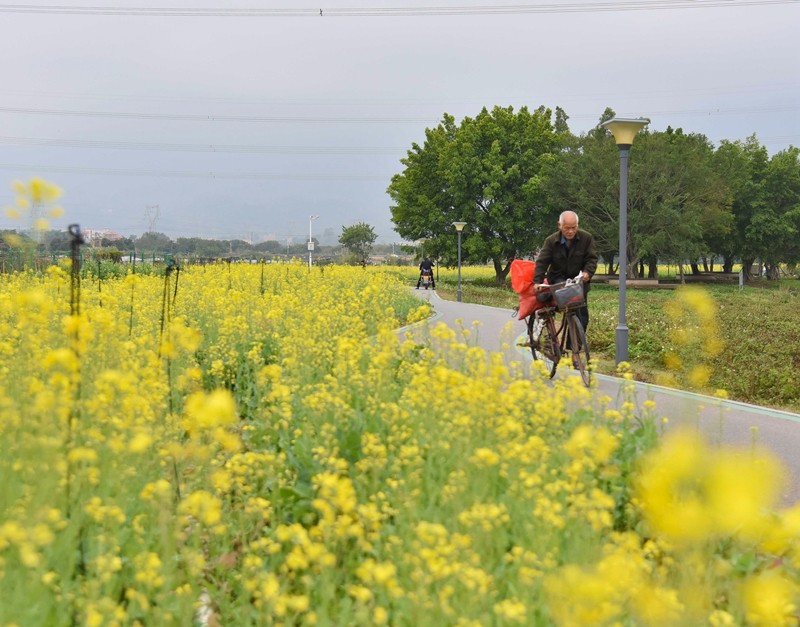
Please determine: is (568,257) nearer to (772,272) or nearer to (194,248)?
(194,248)

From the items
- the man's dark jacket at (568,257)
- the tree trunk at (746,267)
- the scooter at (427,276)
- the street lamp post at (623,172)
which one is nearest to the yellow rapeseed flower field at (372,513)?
the man's dark jacket at (568,257)

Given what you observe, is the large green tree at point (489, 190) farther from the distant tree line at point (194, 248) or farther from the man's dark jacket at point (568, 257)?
the man's dark jacket at point (568, 257)

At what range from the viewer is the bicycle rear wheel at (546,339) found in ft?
27.1

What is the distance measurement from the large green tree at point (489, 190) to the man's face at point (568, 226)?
1257 inches

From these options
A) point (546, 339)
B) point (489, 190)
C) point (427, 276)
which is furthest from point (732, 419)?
point (489, 190)

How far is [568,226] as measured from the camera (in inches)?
315

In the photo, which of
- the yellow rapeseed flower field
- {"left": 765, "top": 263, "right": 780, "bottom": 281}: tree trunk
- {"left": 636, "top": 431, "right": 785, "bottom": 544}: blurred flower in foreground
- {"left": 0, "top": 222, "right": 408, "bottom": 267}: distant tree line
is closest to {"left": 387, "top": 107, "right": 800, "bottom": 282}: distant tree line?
{"left": 0, "top": 222, "right": 408, "bottom": 267}: distant tree line

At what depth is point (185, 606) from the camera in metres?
2.54

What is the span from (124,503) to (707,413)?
5.55 metres

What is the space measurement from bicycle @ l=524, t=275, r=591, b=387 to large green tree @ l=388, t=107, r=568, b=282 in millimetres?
31563

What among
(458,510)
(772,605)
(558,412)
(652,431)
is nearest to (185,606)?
(458,510)

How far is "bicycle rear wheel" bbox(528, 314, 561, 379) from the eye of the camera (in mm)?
8273

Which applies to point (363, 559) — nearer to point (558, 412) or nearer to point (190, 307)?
point (558, 412)

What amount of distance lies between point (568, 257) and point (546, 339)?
3.61ft
